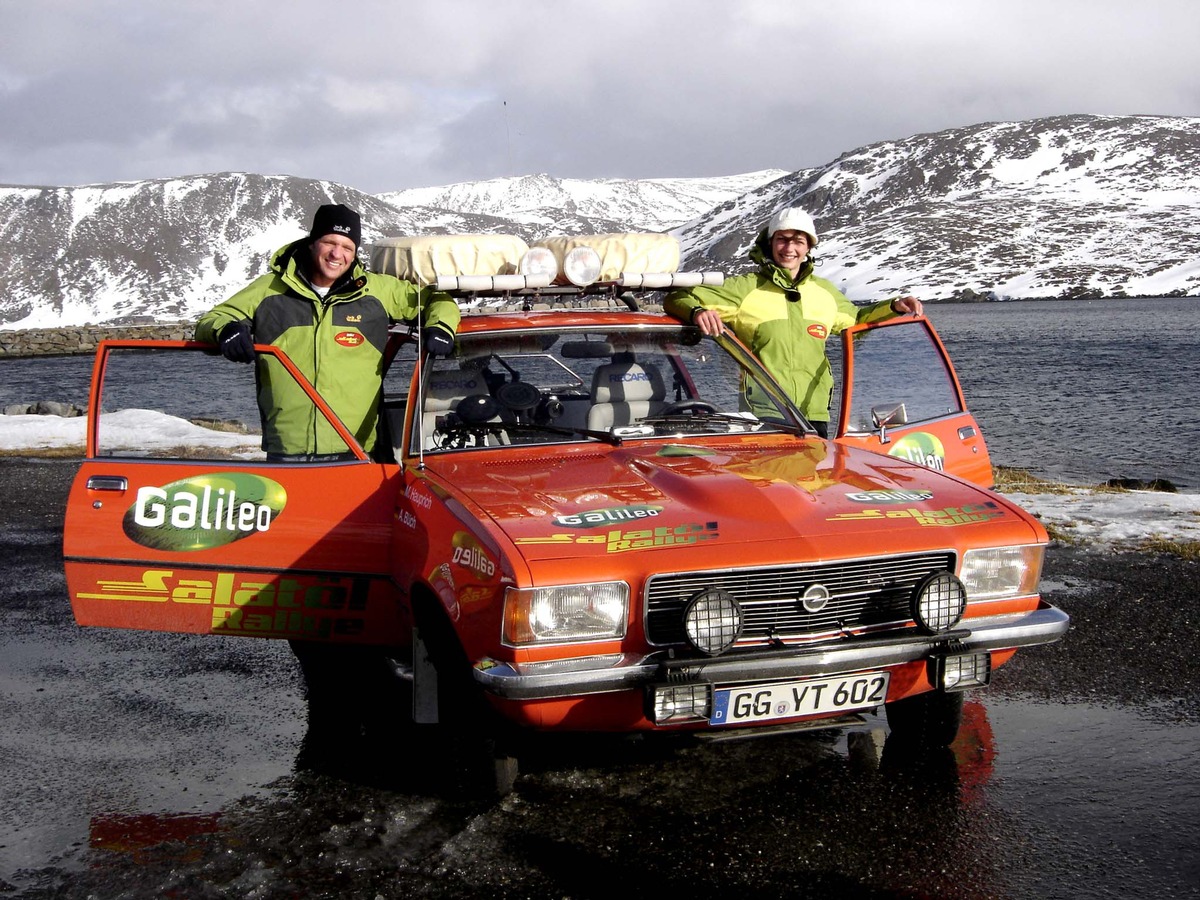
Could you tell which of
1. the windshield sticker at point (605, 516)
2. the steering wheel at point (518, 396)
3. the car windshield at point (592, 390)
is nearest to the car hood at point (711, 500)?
the windshield sticker at point (605, 516)

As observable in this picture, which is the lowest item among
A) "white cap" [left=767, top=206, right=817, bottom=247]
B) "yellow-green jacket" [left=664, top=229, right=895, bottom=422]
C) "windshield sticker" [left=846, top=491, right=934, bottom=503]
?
"windshield sticker" [left=846, top=491, right=934, bottom=503]

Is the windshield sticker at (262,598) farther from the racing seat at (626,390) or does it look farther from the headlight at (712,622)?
the headlight at (712,622)

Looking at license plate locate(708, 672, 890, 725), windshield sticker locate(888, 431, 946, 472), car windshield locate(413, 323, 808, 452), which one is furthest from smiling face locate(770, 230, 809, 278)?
license plate locate(708, 672, 890, 725)

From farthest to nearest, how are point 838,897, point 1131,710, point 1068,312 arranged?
1. point 1068,312
2. point 1131,710
3. point 838,897

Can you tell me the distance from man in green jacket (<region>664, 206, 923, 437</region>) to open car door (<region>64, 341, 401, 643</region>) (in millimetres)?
2422

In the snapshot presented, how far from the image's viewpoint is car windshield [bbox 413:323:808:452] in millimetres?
5023

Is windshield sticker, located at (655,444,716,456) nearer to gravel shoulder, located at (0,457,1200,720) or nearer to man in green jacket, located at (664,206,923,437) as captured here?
man in green jacket, located at (664,206,923,437)

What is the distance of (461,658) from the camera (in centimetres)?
391

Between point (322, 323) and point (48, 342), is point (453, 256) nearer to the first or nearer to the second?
point (322, 323)

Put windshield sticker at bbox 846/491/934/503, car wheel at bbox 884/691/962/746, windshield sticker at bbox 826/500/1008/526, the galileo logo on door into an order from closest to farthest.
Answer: windshield sticker at bbox 826/500/1008/526 → windshield sticker at bbox 846/491/934/503 → car wheel at bbox 884/691/962/746 → the galileo logo on door

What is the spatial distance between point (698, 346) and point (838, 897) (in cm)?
284

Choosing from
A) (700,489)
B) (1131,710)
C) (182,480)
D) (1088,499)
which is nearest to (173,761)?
(182,480)

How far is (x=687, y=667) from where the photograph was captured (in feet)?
11.6

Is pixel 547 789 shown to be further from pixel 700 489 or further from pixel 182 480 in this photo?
pixel 182 480
